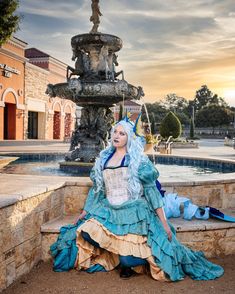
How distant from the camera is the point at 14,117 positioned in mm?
28281

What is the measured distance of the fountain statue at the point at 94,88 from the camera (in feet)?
25.8

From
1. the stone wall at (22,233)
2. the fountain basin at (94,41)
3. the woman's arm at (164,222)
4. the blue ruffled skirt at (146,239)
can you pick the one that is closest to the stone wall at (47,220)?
the stone wall at (22,233)

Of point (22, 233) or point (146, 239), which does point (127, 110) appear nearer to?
point (146, 239)

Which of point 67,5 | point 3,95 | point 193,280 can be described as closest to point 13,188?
point 193,280

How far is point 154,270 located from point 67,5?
30.8 feet

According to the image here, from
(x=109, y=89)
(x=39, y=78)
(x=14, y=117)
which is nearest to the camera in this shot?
(x=109, y=89)

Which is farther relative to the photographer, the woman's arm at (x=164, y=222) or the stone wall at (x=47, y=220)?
the woman's arm at (x=164, y=222)

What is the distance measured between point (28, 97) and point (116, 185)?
2738 cm

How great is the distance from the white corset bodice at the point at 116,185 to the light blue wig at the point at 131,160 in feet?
0.18

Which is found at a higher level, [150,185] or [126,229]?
[150,185]

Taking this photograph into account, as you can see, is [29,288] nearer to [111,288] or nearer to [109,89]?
[111,288]

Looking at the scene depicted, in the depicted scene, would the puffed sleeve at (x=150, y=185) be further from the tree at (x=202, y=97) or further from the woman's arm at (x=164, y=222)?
the tree at (x=202, y=97)

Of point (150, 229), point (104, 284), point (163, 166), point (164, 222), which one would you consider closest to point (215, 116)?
point (163, 166)

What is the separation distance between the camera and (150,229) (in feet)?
12.0
